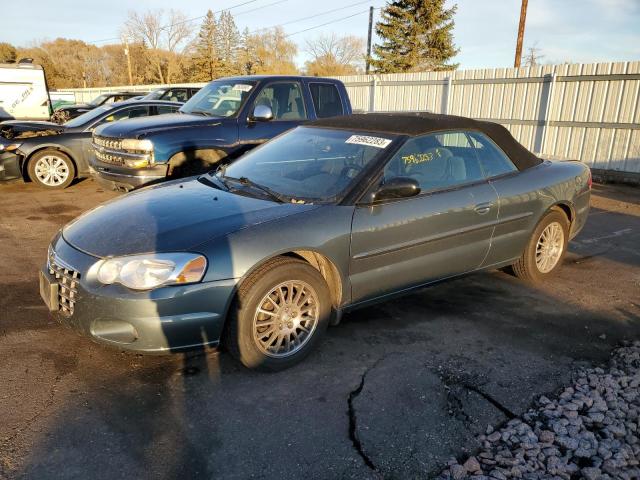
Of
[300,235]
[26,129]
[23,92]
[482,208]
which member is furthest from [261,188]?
[23,92]

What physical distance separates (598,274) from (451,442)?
350 cm

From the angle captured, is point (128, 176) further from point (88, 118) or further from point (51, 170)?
point (88, 118)

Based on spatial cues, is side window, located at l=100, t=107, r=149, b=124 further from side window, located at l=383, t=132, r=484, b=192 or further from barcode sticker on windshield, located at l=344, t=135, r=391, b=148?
side window, located at l=383, t=132, r=484, b=192

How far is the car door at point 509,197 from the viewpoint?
422 cm

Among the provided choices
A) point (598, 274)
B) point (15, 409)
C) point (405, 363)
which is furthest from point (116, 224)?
point (598, 274)

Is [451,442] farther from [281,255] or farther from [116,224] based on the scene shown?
[116,224]

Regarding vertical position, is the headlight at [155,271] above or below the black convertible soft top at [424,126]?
below

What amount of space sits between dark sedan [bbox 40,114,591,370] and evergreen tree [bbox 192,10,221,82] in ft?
160

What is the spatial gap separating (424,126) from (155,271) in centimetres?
235

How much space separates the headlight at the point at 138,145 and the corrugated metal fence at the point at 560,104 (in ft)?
24.8

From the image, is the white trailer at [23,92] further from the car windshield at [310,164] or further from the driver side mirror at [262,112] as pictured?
the car windshield at [310,164]

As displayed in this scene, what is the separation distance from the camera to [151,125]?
6.54 meters

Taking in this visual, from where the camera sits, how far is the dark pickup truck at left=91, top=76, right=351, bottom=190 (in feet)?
20.7

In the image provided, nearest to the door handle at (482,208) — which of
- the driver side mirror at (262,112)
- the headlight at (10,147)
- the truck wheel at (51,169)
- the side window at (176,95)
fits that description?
the driver side mirror at (262,112)
